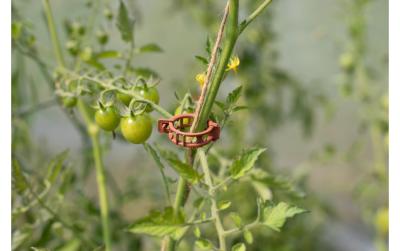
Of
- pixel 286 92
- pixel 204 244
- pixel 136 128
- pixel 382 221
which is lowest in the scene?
pixel 382 221

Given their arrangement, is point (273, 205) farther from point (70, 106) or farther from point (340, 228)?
point (340, 228)

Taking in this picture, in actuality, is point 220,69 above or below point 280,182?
above

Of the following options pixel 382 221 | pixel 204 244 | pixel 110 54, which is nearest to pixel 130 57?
pixel 110 54

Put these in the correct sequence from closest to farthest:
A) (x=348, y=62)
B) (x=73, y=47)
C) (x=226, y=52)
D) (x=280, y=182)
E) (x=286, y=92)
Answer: (x=226, y=52), (x=280, y=182), (x=73, y=47), (x=348, y=62), (x=286, y=92)

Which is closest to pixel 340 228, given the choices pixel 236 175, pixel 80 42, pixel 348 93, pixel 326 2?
pixel 326 2

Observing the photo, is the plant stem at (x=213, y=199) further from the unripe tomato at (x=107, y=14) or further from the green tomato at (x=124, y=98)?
the unripe tomato at (x=107, y=14)

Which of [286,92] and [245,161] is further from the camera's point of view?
[286,92]

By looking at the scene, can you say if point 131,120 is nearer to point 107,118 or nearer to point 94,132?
point 107,118
